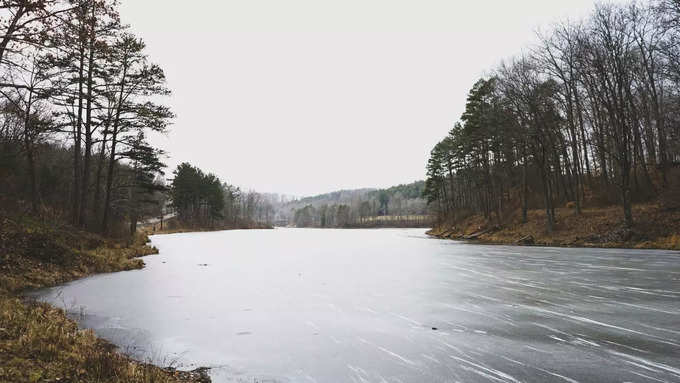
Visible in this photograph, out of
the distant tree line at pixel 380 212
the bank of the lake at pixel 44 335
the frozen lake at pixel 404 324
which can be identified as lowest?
the frozen lake at pixel 404 324

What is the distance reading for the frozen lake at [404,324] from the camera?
448cm

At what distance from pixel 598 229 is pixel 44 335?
89.8 feet

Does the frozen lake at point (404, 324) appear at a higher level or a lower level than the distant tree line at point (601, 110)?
lower

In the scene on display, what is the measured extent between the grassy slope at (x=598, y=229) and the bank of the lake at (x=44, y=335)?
2352cm

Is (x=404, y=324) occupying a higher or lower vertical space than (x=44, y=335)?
lower

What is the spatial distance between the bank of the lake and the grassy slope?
77.2 feet

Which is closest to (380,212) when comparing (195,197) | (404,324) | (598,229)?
(195,197)

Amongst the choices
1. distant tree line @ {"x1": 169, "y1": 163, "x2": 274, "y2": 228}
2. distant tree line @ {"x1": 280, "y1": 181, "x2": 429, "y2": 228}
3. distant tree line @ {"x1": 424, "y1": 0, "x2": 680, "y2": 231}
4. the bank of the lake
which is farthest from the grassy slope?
distant tree line @ {"x1": 280, "y1": 181, "x2": 429, "y2": 228}

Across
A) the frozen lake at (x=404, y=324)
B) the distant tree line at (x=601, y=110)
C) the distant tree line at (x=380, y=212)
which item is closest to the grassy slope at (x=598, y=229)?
the distant tree line at (x=601, y=110)

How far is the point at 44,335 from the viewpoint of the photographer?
187 inches

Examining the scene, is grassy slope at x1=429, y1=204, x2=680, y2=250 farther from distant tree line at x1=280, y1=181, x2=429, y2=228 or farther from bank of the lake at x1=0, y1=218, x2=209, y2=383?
distant tree line at x1=280, y1=181, x2=429, y2=228

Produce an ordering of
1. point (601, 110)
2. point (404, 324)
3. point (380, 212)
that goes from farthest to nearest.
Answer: point (380, 212), point (601, 110), point (404, 324)

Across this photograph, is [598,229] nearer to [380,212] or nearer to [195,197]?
[195,197]

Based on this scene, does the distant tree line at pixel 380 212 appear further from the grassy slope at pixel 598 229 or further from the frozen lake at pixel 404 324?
the frozen lake at pixel 404 324
